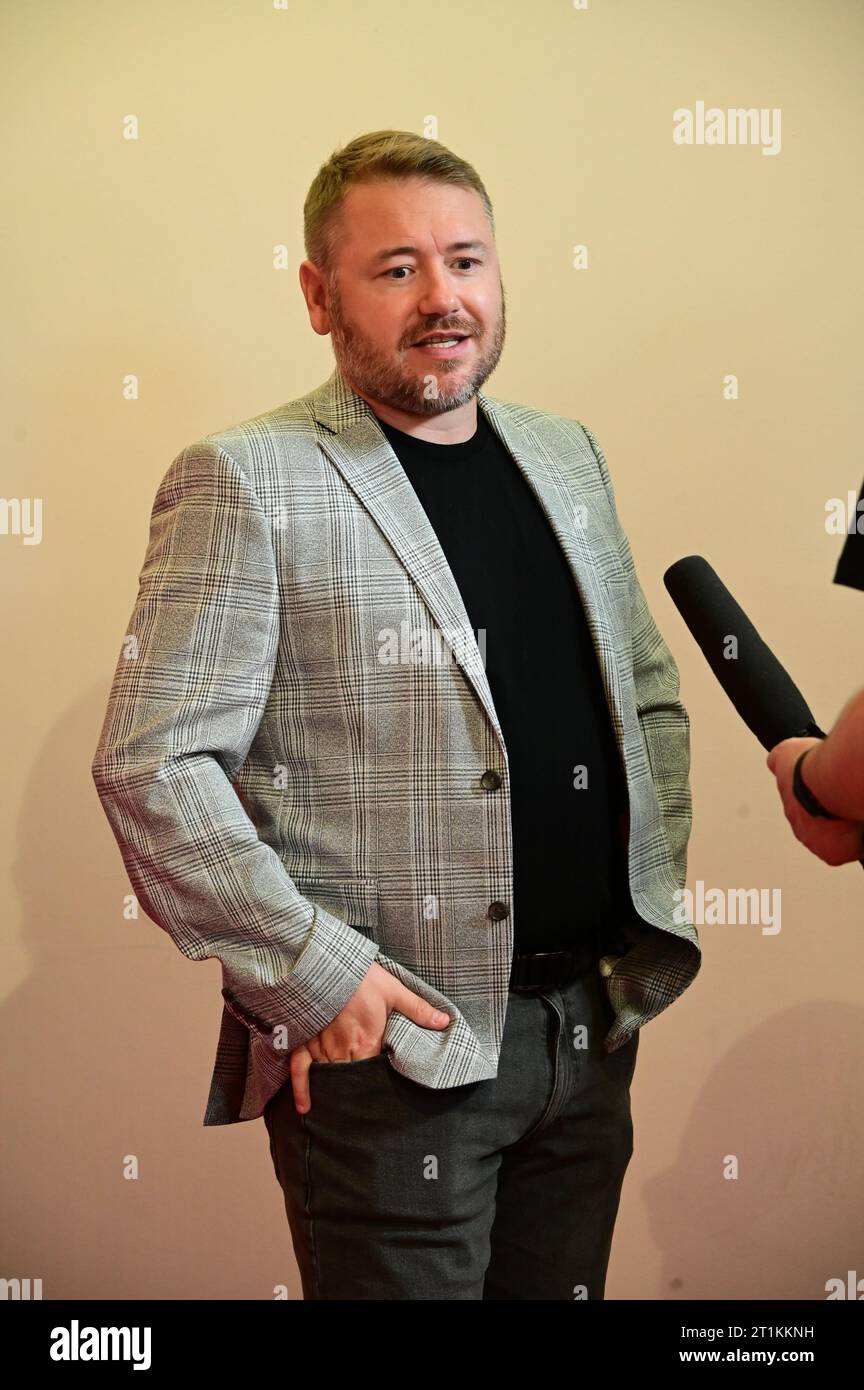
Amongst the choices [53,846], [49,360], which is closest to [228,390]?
[49,360]

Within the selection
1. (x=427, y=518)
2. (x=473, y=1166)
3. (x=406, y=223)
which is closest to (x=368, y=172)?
(x=406, y=223)

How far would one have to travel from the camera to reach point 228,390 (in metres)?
2.53

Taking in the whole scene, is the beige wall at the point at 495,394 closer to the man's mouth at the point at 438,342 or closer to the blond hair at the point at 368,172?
the blond hair at the point at 368,172

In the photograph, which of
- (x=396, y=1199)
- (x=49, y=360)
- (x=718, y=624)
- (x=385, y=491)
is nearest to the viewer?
(x=718, y=624)

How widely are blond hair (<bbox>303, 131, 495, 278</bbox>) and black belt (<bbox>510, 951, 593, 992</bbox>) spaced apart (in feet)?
3.02

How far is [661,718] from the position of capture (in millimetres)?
1912

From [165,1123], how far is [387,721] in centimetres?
137

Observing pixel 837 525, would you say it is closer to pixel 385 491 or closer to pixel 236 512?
pixel 385 491

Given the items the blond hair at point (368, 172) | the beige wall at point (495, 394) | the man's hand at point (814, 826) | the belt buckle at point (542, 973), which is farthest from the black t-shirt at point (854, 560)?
the beige wall at point (495, 394)

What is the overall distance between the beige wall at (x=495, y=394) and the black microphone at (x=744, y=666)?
3.63 feet

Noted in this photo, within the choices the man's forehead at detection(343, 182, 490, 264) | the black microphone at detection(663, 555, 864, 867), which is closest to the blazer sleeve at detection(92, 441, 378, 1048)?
the man's forehead at detection(343, 182, 490, 264)

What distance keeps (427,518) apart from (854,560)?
677 mm

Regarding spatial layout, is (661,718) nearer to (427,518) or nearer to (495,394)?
(427,518)

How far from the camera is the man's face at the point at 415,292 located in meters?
1.71
